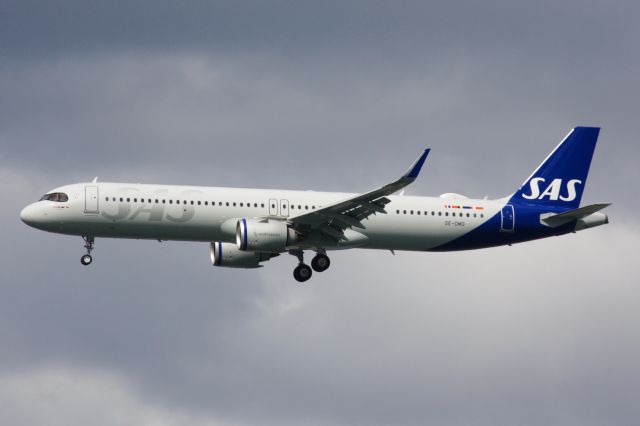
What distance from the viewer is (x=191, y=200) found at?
2926 inches

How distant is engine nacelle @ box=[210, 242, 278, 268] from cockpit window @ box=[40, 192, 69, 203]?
33.8ft

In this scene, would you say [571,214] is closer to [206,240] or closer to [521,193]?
[521,193]

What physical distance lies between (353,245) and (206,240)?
7.98 m

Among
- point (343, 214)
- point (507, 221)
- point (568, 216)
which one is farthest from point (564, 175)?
point (343, 214)

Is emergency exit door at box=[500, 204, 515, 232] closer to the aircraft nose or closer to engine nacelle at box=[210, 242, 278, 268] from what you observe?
engine nacelle at box=[210, 242, 278, 268]

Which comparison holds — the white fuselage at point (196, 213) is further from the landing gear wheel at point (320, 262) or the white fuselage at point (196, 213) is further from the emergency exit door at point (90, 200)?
the landing gear wheel at point (320, 262)

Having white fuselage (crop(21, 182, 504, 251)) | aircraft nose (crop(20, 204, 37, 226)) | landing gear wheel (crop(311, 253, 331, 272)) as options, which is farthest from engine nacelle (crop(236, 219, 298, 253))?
aircraft nose (crop(20, 204, 37, 226))

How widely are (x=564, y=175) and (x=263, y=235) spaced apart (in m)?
20.0

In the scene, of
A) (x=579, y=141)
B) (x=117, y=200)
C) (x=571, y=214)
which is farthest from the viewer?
(x=579, y=141)

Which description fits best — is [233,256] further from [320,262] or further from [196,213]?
[196,213]

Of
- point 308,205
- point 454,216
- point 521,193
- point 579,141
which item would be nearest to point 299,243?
point 308,205

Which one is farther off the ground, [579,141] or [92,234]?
[579,141]

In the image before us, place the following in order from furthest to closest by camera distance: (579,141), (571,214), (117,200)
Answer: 1. (579,141)
2. (571,214)
3. (117,200)

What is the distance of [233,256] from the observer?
3182 inches
